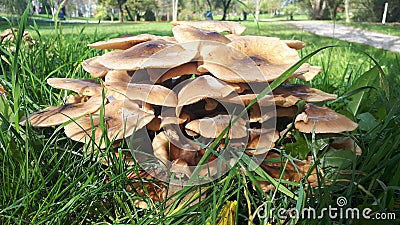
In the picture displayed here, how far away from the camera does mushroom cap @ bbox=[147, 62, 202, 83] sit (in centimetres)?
120

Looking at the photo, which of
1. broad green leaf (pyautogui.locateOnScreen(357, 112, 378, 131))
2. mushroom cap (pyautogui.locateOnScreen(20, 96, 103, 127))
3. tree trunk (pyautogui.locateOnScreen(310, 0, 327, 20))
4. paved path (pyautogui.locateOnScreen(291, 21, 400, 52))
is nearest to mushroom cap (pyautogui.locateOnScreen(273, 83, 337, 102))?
broad green leaf (pyautogui.locateOnScreen(357, 112, 378, 131))

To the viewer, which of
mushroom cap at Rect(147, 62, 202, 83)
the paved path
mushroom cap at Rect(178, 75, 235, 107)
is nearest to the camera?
mushroom cap at Rect(178, 75, 235, 107)

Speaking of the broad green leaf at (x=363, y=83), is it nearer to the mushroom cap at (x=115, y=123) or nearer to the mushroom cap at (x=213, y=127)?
the mushroom cap at (x=213, y=127)

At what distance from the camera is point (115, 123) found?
1203mm

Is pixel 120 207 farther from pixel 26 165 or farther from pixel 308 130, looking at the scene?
pixel 308 130

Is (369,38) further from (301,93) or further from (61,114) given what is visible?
(61,114)

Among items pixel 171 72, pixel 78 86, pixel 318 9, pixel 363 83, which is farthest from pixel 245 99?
pixel 318 9

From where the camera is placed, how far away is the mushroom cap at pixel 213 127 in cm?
110

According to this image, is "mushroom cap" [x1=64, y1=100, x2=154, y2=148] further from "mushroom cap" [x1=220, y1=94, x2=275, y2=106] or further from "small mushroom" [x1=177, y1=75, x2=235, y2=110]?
"mushroom cap" [x1=220, y1=94, x2=275, y2=106]

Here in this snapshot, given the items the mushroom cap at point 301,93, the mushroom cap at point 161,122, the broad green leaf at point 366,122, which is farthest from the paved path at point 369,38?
the mushroom cap at point 161,122

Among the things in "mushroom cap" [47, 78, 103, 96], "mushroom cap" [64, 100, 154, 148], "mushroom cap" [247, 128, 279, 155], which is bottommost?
"mushroom cap" [247, 128, 279, 155]

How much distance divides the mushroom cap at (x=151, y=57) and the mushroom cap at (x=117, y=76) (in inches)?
1.9

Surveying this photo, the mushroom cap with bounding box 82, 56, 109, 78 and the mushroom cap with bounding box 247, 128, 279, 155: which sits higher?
the mushroom cap with bounding box 82, 56, 109, 78

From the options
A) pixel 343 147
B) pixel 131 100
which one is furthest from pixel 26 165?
pixel 343 147
